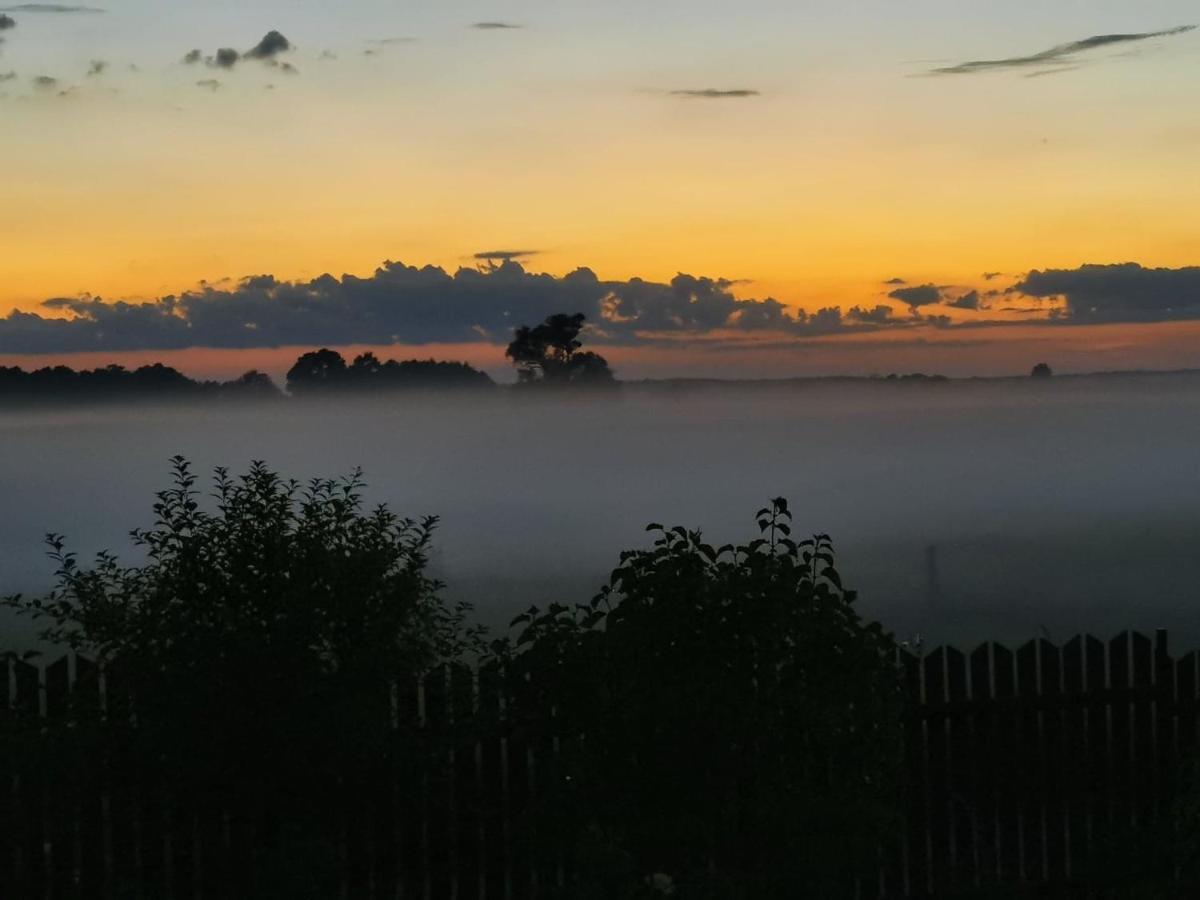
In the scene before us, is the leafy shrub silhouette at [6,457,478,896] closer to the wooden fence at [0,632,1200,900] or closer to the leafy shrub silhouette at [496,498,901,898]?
the wooden fence at [0,632,1200,900]

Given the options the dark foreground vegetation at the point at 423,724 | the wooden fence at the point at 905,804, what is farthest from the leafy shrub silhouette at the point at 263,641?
the wooden fence at the point at 905,804

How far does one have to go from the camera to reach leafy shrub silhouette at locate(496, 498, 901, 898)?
24.6ft

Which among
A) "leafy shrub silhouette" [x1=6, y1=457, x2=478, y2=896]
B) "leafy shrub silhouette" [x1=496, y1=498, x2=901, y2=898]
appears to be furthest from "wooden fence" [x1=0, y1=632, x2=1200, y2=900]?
"leafy shrub silhouette" [x1=496, y1=498, x2=901, y2=898]

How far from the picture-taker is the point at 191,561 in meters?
8.23

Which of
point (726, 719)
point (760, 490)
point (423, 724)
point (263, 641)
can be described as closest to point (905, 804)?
point (726, 719)

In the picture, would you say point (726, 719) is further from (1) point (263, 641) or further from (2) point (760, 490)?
(2) point (760, 490)

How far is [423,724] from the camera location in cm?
848

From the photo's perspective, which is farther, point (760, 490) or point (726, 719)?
point (760, 490)

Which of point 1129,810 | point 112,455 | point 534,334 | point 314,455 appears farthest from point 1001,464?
point 1129,810

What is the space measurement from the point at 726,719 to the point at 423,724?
201 cm

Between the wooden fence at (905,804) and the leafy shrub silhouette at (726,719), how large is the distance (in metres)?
0.69

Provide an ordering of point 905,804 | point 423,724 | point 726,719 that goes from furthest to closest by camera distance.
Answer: point 905,804 < point 423,724 < point 726,719

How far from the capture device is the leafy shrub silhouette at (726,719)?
24.6ft

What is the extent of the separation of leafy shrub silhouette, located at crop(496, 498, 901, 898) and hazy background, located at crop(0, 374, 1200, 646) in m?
2.56
